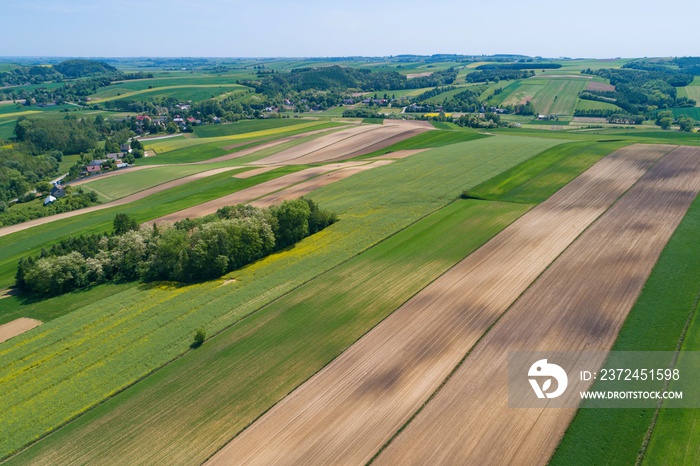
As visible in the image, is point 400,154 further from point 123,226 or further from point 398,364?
point 398,364

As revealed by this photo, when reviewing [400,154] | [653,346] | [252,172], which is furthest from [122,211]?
[653,346]

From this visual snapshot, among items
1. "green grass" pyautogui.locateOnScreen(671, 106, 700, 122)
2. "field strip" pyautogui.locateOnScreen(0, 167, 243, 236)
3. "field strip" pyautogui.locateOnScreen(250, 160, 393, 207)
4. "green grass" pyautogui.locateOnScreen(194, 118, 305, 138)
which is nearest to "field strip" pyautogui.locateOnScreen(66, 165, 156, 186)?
"field strip" pyautogui.locateOnScreen(0, 167, 243, 236)

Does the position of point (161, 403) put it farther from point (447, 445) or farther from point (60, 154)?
point (60, 154)

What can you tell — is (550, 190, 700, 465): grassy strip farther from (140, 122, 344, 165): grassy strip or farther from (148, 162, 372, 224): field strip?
(140, 122, 344, 165): grassy strip

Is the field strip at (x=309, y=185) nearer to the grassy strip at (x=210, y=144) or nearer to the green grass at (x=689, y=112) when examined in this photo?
the grassy strip at (x=210, y=144)

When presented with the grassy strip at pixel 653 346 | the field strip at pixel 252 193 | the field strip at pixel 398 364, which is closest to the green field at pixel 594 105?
the field strip at pixel 252 193

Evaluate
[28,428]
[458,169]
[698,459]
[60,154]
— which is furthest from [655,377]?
[60,154]
